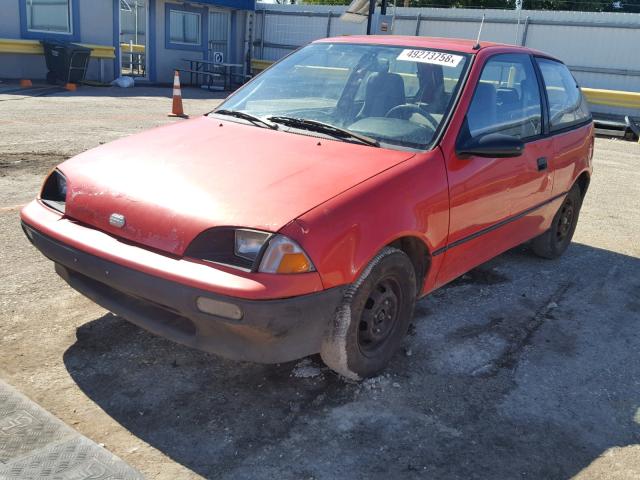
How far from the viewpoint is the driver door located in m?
3.57

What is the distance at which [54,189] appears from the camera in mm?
3348

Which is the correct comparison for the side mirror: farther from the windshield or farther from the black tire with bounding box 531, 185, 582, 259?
the black tire with bounding box 531, 185, 582, 259

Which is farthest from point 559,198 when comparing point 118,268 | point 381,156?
point 118,268

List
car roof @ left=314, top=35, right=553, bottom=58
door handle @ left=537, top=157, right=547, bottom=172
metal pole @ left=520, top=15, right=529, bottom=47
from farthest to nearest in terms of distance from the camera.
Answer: metal pole @ left=520, top=15, right=529, bottom=47, door handle @ left=537, top=157, right=547, bottom=172, car roof @ left=314, top=35, right=553, bottom=58

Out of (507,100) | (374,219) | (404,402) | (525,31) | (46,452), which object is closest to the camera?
(46,452)

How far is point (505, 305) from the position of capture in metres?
4.41

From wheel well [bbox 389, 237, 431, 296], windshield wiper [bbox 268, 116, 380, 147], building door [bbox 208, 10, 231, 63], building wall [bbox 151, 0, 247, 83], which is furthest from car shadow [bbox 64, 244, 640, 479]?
building door [bbox 208, 10, 231, 63]

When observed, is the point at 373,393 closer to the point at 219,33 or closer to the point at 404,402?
the point at 404,402

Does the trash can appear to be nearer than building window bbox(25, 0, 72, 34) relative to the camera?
Yes

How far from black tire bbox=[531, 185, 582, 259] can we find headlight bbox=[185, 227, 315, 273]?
10.8 ft

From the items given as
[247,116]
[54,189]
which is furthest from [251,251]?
[247,116]

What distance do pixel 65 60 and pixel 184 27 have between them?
5683mm

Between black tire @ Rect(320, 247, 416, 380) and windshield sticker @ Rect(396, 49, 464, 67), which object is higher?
windshield sticker @ Rect(396, 49, 464, 67)

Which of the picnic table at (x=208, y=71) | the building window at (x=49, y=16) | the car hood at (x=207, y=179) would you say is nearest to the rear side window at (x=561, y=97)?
the car hood at (x=207, y=179)
